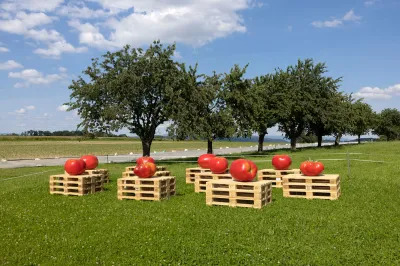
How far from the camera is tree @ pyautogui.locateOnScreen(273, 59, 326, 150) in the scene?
153ft

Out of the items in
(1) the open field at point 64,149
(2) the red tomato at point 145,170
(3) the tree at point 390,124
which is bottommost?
(1) the open field at point 64,149

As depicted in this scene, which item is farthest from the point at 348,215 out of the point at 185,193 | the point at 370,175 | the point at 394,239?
the point at 370,175

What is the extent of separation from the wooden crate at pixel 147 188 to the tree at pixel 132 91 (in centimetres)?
1807

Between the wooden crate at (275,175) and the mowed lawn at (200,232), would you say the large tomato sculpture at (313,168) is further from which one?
the wooden crate at (275,175)

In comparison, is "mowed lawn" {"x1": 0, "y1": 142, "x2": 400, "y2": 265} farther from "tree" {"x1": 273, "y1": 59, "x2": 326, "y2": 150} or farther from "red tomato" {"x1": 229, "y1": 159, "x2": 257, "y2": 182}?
"tree" {"x1": 273, "y1": 59, "x2": 326, "y2": 150}

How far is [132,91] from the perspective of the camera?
101ft

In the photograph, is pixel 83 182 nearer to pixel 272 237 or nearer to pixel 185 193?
pixel 185 193

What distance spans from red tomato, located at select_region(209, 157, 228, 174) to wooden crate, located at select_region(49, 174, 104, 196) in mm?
4728

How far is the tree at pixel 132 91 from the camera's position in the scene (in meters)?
30.9

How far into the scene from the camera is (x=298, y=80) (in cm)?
4997

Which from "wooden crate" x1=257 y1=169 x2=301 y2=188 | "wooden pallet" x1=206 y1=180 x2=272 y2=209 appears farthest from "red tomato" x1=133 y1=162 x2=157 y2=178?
"wooden crate" x1=257 y1=169 x2=301 y2=188

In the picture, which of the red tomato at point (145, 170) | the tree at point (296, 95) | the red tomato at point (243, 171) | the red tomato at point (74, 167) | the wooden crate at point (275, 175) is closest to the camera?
the red tomato at point (243, 171)

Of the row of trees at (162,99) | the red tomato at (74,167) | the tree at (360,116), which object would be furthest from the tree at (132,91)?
the tree at (360,116)

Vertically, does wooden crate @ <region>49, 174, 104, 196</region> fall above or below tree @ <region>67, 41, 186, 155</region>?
below
